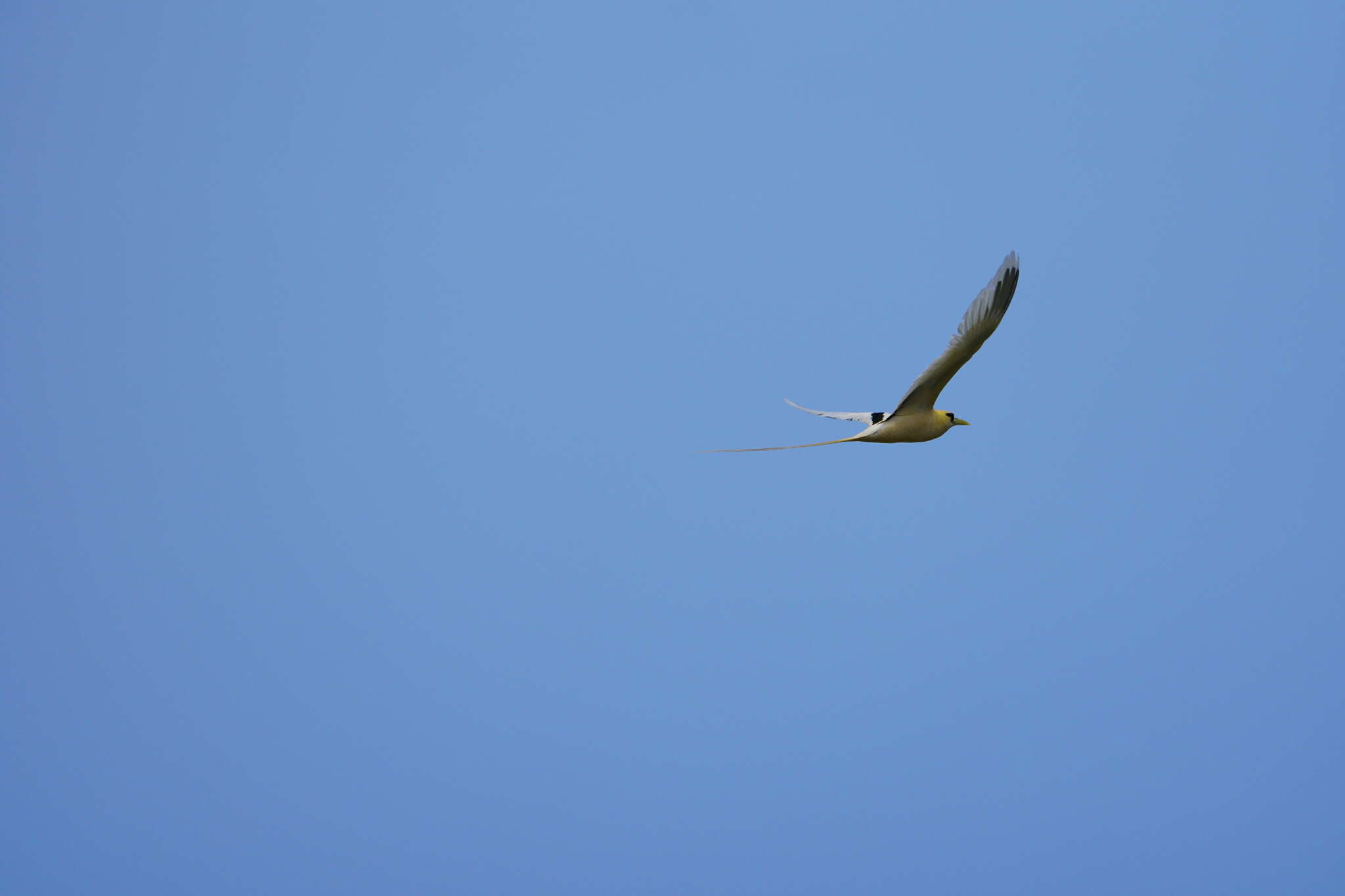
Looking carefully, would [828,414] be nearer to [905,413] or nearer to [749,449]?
[905,413]

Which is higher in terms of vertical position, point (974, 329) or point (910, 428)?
point (910, 428)

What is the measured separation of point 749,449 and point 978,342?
98cm

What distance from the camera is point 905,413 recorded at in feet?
16.1

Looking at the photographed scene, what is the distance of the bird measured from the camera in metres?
4.18

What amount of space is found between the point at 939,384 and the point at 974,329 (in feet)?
1.44

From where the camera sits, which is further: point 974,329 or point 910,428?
point 910,428

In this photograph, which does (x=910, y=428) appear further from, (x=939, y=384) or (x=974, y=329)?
(x=974, y=329)

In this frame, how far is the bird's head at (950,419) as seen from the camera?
5047 millimetres

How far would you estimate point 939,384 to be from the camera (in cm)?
467

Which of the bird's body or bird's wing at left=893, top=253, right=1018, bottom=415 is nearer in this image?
bird's wing at left=893, top=253, right=1018, bottom=415

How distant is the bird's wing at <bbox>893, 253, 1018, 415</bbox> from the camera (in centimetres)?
417

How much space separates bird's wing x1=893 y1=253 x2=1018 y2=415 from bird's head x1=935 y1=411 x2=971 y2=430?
350mm

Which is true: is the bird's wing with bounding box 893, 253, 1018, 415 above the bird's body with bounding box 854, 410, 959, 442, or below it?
below

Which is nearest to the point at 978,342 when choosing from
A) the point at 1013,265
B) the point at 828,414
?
the point at 1013,265
